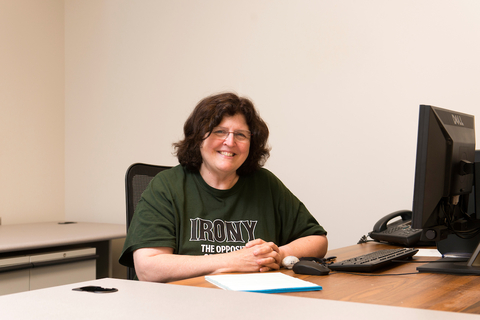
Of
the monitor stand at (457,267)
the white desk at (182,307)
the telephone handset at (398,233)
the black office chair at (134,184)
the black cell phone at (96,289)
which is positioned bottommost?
the telephone handset at (398,233)

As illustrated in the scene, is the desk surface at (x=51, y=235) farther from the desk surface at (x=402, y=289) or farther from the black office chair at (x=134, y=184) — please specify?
the desk surface at (x=402, y=289)

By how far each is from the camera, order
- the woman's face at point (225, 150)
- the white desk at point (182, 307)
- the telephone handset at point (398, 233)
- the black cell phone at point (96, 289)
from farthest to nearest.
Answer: the telephone handset at point (398, 233) → the woman's face at point (225, 150) → the black cell phone at point (96, 289) → the white desk at point (182, 307)

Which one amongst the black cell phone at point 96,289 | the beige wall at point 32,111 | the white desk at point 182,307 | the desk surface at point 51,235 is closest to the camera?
the white desk at point 182,307

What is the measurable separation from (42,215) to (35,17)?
149cm

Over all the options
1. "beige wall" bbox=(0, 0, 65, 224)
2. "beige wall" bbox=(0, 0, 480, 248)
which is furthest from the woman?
"beige wall" bbox=(0, 0, 65, 224)

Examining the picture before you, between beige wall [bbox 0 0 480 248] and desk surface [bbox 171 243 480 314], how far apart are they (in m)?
1.20

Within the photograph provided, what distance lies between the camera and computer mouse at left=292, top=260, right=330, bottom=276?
1154 mm

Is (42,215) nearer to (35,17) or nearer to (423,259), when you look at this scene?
(35,17)

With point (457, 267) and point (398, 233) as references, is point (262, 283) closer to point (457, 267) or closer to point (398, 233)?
point (457, 267)

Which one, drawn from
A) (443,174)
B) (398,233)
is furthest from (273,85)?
(443,174)

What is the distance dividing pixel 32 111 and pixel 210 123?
7.36 feet

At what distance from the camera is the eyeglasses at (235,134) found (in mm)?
1591

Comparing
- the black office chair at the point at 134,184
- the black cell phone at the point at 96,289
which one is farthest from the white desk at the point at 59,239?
the black cell phone at the point at 96,289

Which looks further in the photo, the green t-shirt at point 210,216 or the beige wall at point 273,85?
the beige wall at point 273,85
